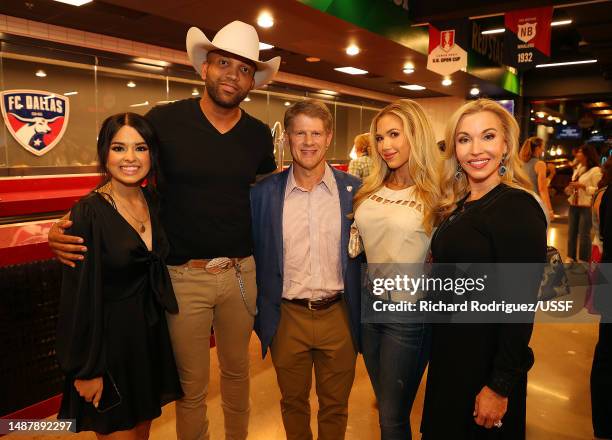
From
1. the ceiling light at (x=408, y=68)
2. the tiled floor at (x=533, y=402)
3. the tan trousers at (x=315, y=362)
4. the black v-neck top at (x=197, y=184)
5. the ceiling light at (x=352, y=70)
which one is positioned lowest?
the tiled floor at (x=533, y=402)

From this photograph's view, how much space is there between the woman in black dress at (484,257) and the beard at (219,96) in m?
0.96

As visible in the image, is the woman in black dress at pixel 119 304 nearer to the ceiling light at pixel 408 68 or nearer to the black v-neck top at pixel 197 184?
the black v-neck top at pixel 197 184

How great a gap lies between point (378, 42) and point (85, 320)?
581 cm

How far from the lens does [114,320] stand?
5.70 feet

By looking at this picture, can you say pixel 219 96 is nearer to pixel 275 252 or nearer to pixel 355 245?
pixel 275 252

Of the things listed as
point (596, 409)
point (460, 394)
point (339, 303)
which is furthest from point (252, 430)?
point (596, 409)

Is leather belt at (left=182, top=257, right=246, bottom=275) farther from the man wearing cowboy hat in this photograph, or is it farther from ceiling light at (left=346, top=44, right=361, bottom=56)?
ceiling light at (left=346, top=44, right=361, bottom=56)

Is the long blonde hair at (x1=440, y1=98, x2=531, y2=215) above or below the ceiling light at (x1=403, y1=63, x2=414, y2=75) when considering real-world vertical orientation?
below

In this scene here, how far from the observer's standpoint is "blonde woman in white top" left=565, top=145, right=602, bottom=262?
6.25 metres

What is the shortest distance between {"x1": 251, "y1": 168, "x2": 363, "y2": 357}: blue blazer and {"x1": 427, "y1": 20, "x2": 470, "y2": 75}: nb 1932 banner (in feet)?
15.0

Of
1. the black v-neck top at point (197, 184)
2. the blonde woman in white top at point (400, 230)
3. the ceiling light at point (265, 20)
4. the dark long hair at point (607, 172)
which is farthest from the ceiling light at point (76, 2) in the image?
the dark long hair at point (607, 172)

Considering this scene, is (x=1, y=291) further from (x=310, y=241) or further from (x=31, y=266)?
(x=310, y=241)

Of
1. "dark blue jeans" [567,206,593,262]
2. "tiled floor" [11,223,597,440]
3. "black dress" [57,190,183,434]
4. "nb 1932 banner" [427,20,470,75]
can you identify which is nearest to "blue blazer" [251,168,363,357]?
"black dress" [57,190,183,434]

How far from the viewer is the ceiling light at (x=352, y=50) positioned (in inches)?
268
